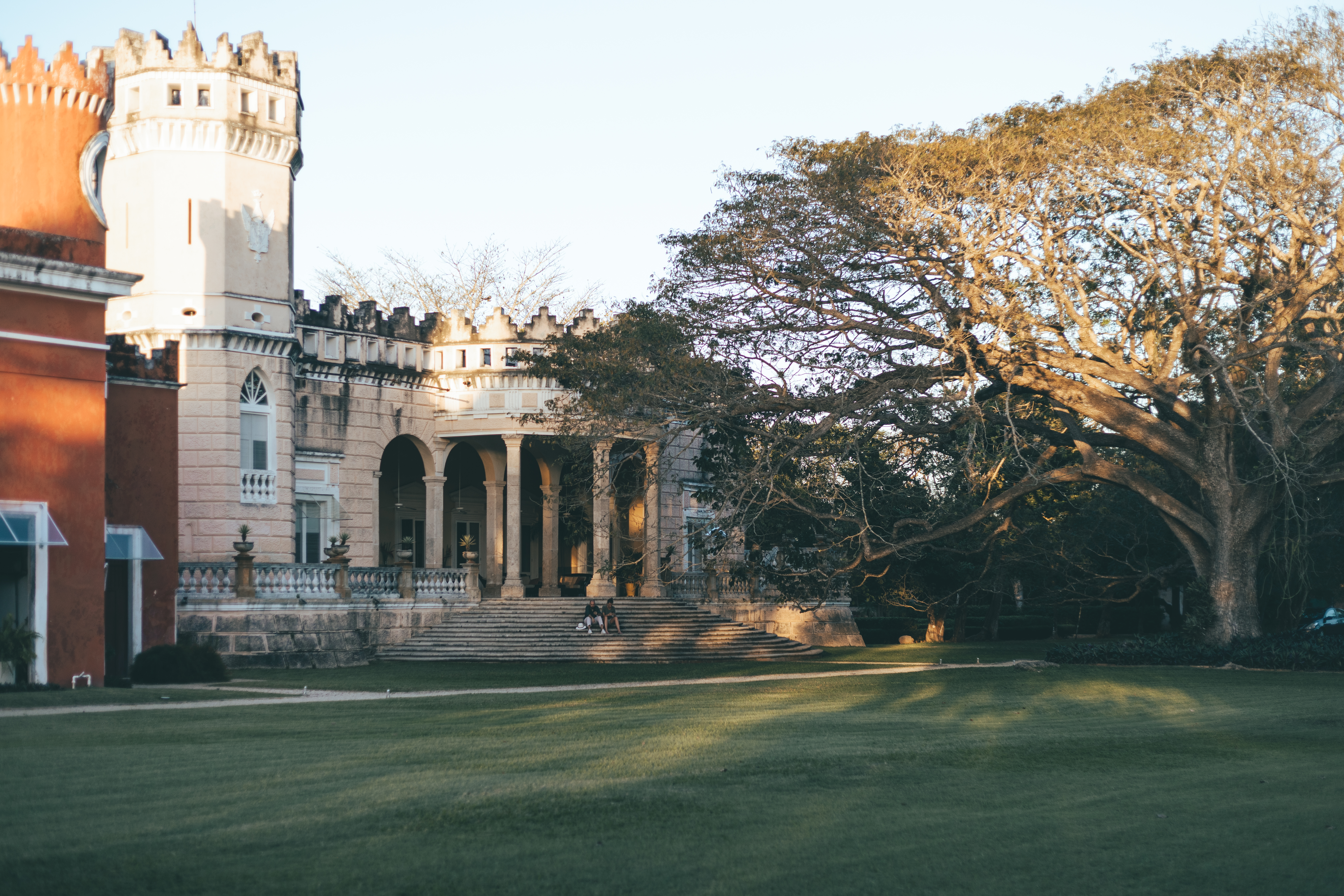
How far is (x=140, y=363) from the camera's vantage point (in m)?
24.1

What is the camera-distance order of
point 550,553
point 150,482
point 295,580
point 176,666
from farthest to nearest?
point 550,553
point 295,580
point 150,482
point 176,666

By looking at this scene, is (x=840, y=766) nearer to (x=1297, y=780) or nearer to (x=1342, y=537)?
(x=1297, y=780)

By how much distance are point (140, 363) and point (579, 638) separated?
12.1m

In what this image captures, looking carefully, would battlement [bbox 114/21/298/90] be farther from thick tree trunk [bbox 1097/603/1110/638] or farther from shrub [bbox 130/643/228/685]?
thick tree trunk [bbox 1097/603/1110/638]

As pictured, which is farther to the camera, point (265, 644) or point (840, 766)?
point (265, 644)

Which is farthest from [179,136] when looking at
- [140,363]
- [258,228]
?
[140,363]

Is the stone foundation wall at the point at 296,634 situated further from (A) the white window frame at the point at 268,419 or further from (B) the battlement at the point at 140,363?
(B) the battlement at the point at 140,363

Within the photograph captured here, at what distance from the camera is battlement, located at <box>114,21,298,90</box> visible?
3008 centimetres

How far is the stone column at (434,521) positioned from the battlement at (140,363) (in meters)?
11.8

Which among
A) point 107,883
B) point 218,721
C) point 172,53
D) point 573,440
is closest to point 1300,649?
point 573,440

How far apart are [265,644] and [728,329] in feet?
37.6

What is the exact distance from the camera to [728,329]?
1019 inches

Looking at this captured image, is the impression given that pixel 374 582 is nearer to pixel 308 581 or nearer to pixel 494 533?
pixel 308 581

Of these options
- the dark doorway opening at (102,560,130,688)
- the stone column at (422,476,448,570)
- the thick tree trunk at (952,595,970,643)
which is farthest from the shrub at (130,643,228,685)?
the thick tree trunk at (952,595,970,643)
